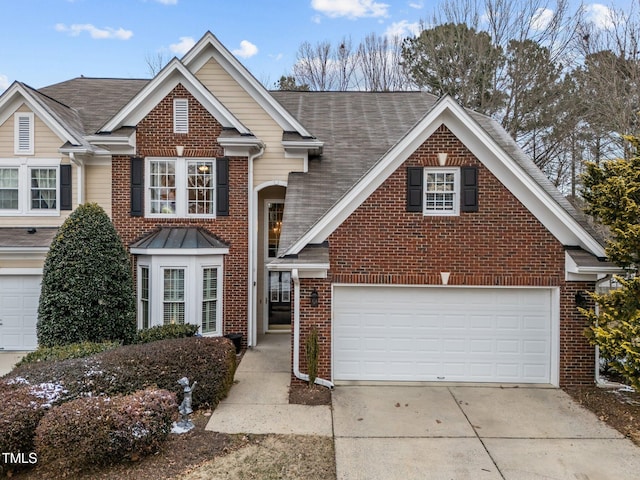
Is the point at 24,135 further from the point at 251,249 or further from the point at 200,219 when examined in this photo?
the point at 251,249

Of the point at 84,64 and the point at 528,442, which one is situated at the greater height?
the point at 84,64

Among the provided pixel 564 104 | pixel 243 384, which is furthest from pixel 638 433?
pixel 564 104

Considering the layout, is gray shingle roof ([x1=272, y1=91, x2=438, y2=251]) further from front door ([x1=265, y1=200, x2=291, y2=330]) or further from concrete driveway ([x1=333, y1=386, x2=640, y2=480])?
concrete driveway ([x1=333, y1=386, x2=640, y2=480])

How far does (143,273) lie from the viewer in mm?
10523

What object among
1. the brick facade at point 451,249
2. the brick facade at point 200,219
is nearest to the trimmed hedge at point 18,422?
the brick facade at point 451,249

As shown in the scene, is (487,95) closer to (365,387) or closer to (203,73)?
(203,73)

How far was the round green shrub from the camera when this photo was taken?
29.1 feet

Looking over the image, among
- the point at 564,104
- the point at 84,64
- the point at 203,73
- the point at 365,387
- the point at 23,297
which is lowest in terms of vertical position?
the point at 365,387

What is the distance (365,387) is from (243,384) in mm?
2426

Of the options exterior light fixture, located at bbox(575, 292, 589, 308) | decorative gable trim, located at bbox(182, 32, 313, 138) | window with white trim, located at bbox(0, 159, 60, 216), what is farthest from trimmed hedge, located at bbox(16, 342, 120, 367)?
exterior light fixture, located at bbox(575, 292, 589, 308)

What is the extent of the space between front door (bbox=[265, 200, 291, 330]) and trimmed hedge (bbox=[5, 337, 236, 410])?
475 cm

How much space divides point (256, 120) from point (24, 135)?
6.10 metres

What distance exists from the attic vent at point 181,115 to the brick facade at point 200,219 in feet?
0.32

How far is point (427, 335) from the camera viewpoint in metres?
8.47
